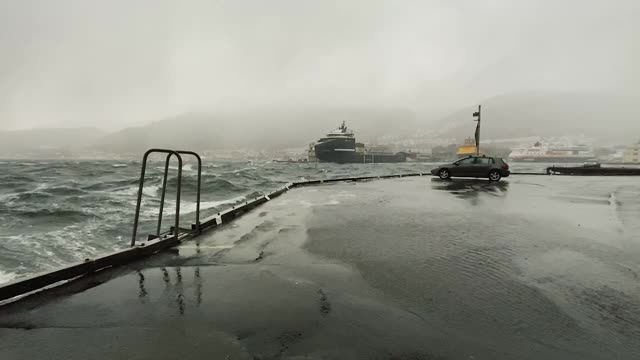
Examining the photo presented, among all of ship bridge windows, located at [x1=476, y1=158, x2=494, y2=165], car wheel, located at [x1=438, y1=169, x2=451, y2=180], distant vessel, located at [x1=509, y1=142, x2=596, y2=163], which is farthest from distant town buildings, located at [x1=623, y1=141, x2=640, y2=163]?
car wheel, located at [x1=438, y1=169, x2=451, y2=180]

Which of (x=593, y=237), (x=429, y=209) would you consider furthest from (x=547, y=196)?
(x=593, y=237)

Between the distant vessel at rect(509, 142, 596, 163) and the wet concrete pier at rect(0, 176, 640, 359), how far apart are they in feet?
589

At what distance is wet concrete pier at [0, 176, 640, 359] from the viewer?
295cm

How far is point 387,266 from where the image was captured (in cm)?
516

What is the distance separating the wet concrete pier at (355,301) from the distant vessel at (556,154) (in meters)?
179

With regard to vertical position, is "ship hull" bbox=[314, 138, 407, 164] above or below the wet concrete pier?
above

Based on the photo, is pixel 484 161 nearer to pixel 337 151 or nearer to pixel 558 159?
pixel 337 151

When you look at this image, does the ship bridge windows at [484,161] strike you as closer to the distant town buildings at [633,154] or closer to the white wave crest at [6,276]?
the white wave crest at [6,276]

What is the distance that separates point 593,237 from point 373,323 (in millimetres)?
6202

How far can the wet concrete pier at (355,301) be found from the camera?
295 cm

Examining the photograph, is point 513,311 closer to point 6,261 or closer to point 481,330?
point 481,330

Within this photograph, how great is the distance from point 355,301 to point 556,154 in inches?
7440

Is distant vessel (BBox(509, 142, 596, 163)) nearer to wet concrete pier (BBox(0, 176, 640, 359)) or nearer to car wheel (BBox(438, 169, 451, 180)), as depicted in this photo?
car wheel (BBox(438, 169, 451, 180))

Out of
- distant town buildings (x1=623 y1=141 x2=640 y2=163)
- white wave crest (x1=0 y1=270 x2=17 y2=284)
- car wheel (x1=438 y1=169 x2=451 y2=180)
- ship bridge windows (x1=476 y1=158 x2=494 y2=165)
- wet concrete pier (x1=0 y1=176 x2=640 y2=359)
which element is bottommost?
white wave crest (x1=0 y1=270 x2=17 y2=284)
